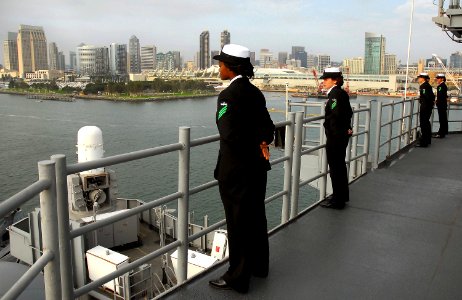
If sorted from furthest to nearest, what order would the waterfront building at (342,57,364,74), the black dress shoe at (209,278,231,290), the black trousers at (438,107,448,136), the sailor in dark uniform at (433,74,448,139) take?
the waterfront building at (342,57,364,74), the black trousers at (438,107,448,136), the sailor in dark uniform at (433,74,448,139), the black dress shoe at (209,278,231,290)

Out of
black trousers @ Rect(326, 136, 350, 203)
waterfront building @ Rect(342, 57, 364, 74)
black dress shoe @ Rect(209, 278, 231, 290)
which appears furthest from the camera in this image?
waterfront building @ Rect(342, 57, 364, 74)

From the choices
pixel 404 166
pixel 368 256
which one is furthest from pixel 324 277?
pixel 404 166

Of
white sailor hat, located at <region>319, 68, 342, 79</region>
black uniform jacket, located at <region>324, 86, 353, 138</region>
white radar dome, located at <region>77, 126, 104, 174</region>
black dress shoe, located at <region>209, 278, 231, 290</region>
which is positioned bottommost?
white radar dome, located at <region>77, 126, 104, 174</region>

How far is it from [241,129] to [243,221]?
2.01 ft

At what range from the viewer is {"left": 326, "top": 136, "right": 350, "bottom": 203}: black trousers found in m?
4.48

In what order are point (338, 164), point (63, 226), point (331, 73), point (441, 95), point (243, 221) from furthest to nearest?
point (441, 95) → point (338, 164) → point (331, 73) → point (243, 221) → point (63, 226)

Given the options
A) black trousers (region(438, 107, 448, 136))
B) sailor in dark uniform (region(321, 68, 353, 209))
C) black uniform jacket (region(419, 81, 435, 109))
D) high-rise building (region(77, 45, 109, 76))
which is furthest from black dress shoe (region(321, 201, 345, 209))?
high-rise building (region(77, 45, 109, 76))

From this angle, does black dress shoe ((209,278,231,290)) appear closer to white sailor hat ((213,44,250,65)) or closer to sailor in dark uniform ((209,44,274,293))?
sailor in dark uniform ((209,44,274,293))

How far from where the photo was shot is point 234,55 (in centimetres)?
249

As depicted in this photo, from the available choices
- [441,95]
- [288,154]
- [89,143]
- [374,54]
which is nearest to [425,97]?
[441,95]

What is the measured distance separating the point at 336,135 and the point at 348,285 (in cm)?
189

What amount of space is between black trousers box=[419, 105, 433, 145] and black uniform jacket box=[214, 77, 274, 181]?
7252 millimetres

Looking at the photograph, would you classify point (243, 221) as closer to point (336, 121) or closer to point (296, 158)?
point (296, 158)

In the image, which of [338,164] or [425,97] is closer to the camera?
[338,164]
